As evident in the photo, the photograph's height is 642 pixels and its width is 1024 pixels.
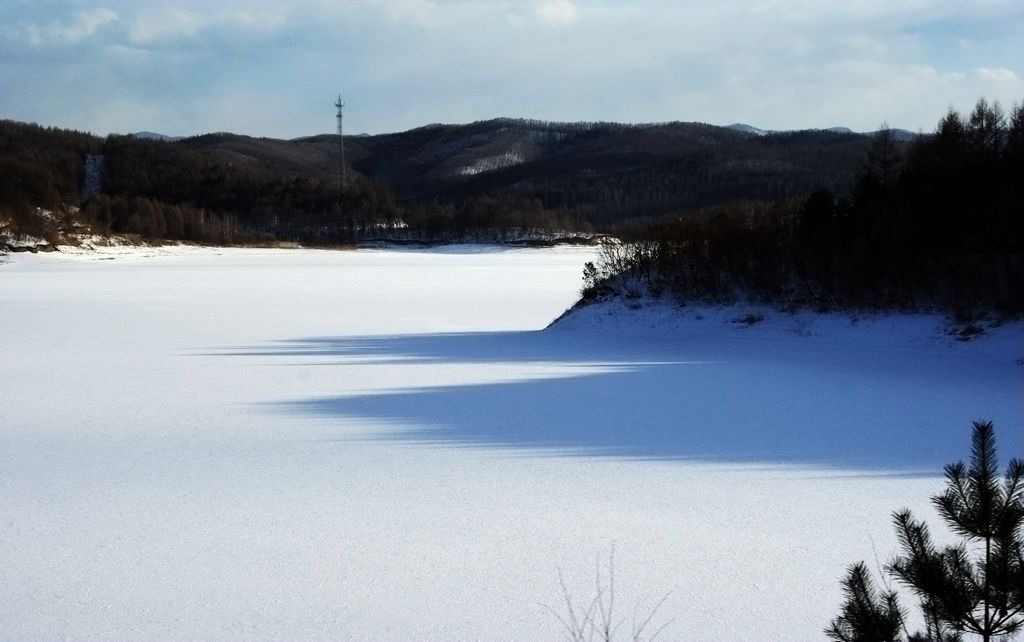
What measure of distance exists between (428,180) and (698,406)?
16709 centimetres

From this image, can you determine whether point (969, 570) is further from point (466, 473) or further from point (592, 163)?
point (592, 163)

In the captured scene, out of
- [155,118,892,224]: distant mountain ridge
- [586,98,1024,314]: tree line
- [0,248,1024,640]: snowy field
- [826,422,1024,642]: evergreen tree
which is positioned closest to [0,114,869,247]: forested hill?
[155,118,892,224]: distant mountain ridge

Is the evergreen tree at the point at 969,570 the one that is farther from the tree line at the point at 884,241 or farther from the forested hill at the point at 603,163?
the forested hill at the point at 603,163

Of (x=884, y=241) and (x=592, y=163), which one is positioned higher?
(x=592, y=163)

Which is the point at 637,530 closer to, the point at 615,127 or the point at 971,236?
the point at 971,236

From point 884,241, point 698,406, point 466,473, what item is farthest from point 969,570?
point 884,241

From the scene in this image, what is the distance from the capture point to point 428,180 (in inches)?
6821

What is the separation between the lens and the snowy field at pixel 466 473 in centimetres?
421

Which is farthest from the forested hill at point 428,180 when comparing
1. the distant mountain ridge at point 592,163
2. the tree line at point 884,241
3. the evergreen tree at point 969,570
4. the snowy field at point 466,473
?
the evergreen tree at point 969,570

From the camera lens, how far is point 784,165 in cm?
12425

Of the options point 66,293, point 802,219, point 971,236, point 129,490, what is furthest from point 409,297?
point 129,490

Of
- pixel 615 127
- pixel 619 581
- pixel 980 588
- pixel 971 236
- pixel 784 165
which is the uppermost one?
pixel 615 127

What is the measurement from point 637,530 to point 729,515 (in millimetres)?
592

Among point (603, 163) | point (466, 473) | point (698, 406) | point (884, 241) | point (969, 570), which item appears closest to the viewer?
point (969, 570)
